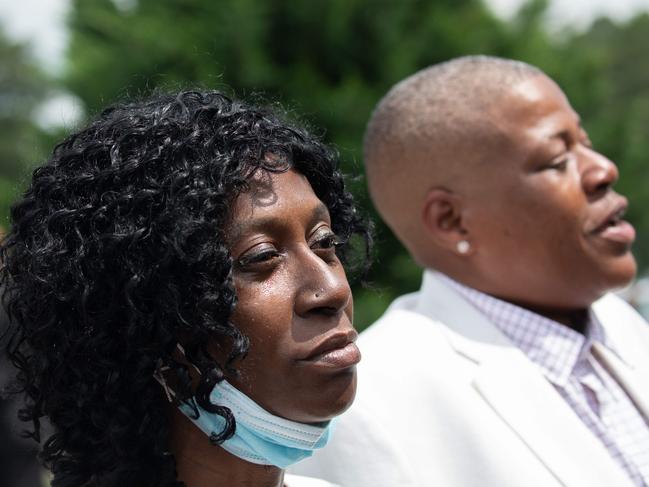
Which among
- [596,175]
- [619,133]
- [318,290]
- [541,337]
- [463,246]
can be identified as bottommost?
[619,133]

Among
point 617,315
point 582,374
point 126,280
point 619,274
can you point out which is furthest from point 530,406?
point 126,280

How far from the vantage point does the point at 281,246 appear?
211 cm

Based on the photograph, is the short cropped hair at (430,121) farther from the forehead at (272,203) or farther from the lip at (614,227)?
the forehead at (272,203)

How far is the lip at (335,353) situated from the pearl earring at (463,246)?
1332mm

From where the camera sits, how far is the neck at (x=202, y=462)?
2.14m

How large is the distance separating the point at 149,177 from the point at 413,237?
1683 mm

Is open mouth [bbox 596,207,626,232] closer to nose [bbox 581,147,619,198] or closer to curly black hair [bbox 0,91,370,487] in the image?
nose [bbox 581,147,619,198]

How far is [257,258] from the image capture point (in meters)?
2.06

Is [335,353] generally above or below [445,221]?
above

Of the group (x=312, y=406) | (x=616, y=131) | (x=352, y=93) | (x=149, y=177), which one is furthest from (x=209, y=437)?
(x=616, y=131)

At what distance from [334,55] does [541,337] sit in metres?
3.63

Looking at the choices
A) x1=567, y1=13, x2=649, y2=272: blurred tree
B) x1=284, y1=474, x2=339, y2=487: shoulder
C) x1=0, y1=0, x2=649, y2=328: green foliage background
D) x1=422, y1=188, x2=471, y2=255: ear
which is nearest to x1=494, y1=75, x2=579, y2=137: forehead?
x1=422, y1=188, x2=471, y2=255: ear

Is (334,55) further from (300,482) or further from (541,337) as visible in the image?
(300,482)

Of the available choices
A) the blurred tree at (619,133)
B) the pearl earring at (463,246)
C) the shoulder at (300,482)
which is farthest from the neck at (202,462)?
the blurred tree at (619,133)
